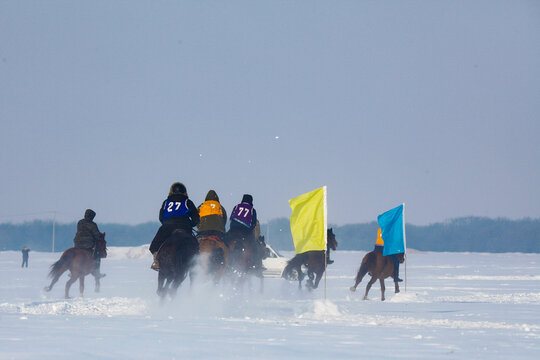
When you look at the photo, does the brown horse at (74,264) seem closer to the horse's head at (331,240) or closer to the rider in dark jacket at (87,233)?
the rider in dark jacket at (87,233)

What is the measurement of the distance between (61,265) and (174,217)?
5.32m

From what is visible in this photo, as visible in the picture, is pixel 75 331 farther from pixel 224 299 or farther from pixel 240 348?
pixel 224 299

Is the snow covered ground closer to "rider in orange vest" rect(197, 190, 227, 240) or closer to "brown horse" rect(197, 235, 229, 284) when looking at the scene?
"brown horse" rect(197, 235, 229, 284)

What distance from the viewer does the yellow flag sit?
617 inches

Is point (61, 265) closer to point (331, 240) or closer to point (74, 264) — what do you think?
point (74, 264)

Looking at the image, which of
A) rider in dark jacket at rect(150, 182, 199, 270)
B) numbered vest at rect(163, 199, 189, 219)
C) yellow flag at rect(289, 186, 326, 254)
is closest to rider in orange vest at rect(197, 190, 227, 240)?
yellow flag at rect(289, 186, 326, 254)

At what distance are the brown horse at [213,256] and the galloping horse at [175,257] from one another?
1.12m

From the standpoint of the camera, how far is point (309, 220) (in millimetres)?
15781

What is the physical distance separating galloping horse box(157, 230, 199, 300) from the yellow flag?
346 centimetres

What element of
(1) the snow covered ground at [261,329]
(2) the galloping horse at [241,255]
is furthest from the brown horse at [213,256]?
(2) the galloping horse at [241,255]

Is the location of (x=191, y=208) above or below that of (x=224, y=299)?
above

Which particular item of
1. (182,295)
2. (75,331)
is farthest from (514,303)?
Answer: (75,331)

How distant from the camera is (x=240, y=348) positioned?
24.3 feet

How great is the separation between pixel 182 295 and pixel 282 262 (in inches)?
660
